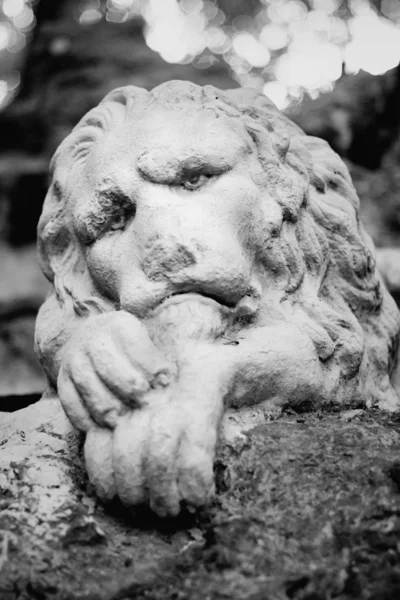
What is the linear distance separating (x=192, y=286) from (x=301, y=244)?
0.45 m

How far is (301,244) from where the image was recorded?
82.5 inches

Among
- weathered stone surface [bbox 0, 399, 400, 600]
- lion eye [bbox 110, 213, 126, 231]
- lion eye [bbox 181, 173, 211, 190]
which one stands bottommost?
weathered stone surface [bbox 0, 399, 400, 600]

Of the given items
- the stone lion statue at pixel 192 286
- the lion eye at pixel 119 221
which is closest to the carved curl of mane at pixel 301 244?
the stone lion statue at pixel 192 286

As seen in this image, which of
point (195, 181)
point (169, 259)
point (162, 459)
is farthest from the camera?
point (195, 181)

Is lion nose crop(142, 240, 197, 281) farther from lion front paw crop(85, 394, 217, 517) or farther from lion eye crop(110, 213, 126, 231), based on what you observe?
lion front paw crop(85, 394, 217, 517)

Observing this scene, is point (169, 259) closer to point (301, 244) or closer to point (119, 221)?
point (119, 221)

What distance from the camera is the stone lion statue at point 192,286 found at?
1.57 meters

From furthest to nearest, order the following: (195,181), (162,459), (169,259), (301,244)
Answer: (301,244)
(195,181)
(169,259)
(162,459)

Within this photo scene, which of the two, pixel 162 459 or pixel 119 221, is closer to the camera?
pixel 162 459

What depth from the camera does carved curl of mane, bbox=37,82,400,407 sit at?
6.63 ft

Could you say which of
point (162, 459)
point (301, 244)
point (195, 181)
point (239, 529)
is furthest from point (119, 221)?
point (239, 529)

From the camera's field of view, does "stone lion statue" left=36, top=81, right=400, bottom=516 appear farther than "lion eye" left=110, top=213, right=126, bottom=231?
No

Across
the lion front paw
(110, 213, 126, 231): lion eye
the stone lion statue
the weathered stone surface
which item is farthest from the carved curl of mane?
the lion front paw

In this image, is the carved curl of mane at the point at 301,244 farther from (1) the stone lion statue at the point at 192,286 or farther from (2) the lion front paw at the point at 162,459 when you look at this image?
(2) the lion front paw at the point at 162,459
